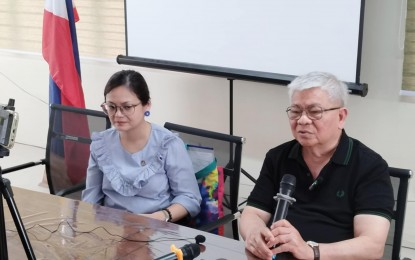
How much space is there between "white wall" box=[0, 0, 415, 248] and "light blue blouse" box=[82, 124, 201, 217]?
142 centimetres

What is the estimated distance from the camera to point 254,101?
374 cm

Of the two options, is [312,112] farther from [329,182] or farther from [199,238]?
[199,238]

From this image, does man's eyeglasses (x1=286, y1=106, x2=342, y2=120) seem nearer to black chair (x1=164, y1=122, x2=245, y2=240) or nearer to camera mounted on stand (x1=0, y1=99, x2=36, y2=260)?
black chair (x1=164, y1=122, x2=245, y2=240)

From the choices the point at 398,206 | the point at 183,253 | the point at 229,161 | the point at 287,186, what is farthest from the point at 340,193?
the point at 183,253

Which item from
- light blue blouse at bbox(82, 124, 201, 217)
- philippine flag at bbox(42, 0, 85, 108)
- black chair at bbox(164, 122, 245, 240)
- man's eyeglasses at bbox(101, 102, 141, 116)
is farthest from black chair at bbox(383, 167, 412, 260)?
philippine flag at bbox(42, 0, 85, 108)

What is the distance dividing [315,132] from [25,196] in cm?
106

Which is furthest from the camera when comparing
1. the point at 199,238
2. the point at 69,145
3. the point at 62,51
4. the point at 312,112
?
the point at 62,51

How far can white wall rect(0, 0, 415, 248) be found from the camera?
320 cm

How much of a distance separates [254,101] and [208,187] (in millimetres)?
1490

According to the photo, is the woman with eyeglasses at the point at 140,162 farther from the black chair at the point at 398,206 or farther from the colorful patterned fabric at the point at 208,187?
the black chair at the point at 398,206

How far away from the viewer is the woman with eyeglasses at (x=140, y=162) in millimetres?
2285

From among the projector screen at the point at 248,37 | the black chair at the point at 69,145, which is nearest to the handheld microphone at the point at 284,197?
the black chair at the point at 69,145

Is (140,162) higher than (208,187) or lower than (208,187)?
higher

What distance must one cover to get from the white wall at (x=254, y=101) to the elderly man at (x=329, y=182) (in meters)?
1.47
